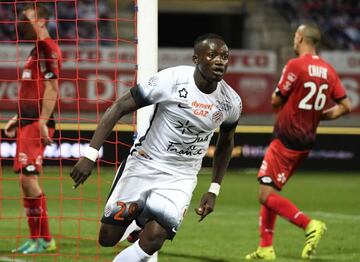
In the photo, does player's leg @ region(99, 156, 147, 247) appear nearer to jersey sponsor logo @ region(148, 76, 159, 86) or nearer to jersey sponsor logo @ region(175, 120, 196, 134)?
jersey sponsor logo @ region(175, 120, 196, 134)

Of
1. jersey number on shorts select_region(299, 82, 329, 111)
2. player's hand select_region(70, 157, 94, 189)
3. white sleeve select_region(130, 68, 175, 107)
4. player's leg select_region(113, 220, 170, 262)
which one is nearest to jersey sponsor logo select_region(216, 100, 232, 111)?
white sleeve select_region(130, 68, 175, 107)

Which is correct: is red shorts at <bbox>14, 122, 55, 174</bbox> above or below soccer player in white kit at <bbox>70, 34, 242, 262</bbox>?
below

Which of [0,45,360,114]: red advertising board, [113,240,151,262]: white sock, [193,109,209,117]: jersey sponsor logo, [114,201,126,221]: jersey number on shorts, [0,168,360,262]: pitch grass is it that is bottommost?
[0,45,360,114]: red advertising board

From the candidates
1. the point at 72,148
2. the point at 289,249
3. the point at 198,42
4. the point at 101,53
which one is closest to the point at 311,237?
the point at 289,249

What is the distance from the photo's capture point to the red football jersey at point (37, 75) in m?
8.76

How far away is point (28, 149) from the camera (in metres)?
8.88

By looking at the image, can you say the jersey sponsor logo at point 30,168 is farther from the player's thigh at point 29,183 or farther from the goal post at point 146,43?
the goal post at point 146,43

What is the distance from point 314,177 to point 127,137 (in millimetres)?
3652

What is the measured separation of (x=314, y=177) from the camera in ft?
54.6

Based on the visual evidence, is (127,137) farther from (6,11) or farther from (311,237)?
(6,11)

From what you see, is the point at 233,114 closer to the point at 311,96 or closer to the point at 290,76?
the point at 290,76

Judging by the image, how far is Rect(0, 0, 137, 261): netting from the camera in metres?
8.67

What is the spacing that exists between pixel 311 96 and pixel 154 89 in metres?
2.95

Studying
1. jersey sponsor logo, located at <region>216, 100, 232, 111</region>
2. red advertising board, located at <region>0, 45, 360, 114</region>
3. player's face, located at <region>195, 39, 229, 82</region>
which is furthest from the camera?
red advertising board, located at <region>0, 45, 360, 114</region>
